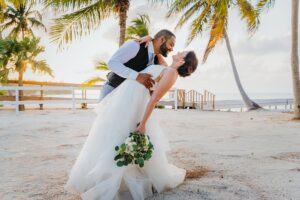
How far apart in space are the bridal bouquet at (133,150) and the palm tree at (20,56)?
45.1ft

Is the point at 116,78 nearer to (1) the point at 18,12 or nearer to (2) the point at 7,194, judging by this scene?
(2) the point at 7,194

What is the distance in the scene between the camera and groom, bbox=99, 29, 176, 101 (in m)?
2.86

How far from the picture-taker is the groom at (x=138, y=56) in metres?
2.86

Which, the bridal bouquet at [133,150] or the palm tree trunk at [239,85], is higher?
the palm tree trunk at [239,85]

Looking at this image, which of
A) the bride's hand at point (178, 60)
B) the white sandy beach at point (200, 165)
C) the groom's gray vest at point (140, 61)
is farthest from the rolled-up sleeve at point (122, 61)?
the white sandy beach at point (200, 165)

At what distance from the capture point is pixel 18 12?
2523cm

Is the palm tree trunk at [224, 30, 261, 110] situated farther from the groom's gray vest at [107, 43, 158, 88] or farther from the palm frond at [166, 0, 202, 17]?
the groom's gray vest at [107, 43, 158, 88]

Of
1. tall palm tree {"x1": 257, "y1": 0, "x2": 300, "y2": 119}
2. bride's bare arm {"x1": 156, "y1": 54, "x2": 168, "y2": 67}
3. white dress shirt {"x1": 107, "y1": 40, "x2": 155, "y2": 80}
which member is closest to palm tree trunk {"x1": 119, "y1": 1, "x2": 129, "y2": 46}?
tall palm tree {"x1": 257, "y1": 0, "x2": 300, "y2": 119}

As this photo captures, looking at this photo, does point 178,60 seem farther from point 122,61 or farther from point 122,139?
point 122,139

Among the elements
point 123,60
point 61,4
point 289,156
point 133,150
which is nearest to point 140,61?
point 123,60

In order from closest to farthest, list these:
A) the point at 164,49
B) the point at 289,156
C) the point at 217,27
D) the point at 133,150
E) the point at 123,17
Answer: the point at 133,150
the point at 164,49
the point at 289,156
the point at 123,17
the point at 217,27

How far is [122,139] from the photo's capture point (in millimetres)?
2854

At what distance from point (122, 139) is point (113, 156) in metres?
0.17

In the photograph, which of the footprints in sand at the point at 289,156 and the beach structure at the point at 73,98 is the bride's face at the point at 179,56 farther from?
the beach structure at the point at 73,98
